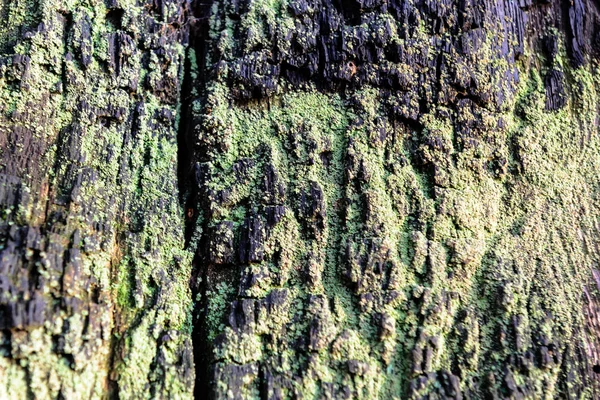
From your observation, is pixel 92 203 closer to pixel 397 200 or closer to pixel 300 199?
pixel 300 199

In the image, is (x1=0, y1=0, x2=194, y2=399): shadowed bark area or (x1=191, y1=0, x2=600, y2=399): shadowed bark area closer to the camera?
(x1=0, y1=0, x2=194, y2=399): shadowed bark area

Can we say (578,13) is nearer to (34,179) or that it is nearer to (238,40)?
(238,40)

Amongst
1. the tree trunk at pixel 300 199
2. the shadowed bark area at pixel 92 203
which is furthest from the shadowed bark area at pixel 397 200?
the shadowed bark area at pixel 92 203

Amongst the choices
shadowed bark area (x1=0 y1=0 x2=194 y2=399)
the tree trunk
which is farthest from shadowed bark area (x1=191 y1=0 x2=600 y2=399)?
shadowed bark area (x1=0 y1=0 x2=194 y2=399)

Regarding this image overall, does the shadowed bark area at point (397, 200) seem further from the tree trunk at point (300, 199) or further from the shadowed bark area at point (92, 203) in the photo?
the shadowed bark area at point (92, 203)

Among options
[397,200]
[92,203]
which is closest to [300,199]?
[397,200]

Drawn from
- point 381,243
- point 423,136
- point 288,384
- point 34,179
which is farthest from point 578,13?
point 34,179

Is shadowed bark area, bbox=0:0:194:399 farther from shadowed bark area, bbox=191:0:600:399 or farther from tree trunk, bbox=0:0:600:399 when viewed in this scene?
shadowed bark area, bbox=191:0:600:399
